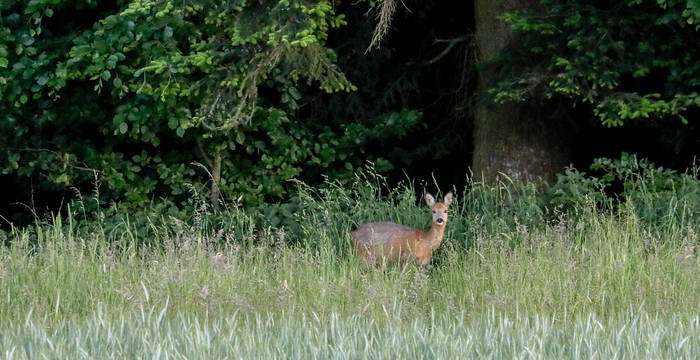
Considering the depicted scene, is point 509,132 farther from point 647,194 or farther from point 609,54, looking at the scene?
point 647,194

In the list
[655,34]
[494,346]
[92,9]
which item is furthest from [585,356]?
[92,9]

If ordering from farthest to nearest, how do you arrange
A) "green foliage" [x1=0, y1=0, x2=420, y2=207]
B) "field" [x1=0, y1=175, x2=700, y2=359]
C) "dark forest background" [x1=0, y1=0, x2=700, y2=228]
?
1. "green foliage" [x1=0, y1=0, x2=420, y2=207]
2. "dark forest background" [x1=0, y1=0, x2=700, y2=228]
3. "field" [x1=0, y1=175, x2=700, y2=359]

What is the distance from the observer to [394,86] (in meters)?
13.3

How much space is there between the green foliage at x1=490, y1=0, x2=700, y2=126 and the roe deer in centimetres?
172

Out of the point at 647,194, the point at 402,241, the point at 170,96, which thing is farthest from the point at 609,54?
the point at 170,96

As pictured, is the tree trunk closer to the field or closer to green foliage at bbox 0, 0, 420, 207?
the field

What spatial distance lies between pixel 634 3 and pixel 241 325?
211 inches

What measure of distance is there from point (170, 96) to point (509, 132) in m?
3.57

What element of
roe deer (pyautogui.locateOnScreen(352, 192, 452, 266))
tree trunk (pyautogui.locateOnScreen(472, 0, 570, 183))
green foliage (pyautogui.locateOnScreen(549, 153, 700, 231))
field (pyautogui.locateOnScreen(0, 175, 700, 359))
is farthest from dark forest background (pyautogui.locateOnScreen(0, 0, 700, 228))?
roe deer (pyautogui.locateOnScreen(352, 192, 452, 266))

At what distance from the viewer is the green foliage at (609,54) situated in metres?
9.94

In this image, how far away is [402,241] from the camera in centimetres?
925

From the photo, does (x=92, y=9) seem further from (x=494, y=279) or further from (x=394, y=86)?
(x=494, y=279)

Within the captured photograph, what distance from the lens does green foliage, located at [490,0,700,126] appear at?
994 cm

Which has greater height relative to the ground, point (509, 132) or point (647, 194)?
point (509, 132)
